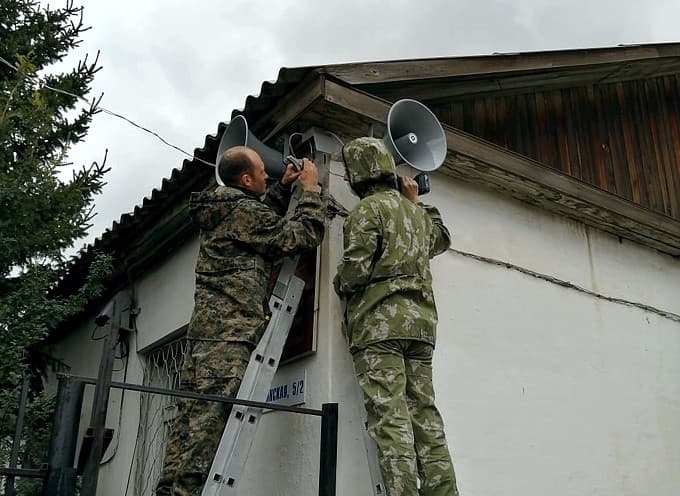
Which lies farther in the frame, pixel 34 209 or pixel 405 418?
pixel 34 209

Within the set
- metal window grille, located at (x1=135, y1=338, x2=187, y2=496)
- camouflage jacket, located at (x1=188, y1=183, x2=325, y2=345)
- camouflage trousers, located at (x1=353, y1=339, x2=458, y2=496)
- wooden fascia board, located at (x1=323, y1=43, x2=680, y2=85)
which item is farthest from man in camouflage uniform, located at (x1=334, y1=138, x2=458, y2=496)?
metal window grille, located at (x1=135, y1=338, x2=187, y2=496)

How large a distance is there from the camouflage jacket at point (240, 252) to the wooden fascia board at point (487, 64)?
968 millimetres

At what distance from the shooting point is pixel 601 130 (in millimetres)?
6223

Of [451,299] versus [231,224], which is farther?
[451,299]

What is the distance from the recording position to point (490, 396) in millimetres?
4395

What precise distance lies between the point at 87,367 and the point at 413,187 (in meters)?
4.80

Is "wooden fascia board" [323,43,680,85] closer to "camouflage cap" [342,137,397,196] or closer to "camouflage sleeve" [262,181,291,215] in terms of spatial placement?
"camouflage cap" [342,137,397,196]

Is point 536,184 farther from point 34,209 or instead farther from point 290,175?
point 34,209

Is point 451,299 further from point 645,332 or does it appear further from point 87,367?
point 87,367

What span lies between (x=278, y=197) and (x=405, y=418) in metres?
1.47

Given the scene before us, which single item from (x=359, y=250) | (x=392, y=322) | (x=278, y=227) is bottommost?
(x=392, y=322)

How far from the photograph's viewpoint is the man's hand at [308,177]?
3738mm

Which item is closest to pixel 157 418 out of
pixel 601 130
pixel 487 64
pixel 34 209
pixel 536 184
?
pixel 34 209

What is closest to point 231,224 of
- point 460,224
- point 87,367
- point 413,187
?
point 413,187
